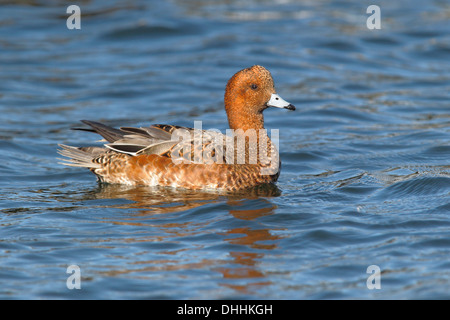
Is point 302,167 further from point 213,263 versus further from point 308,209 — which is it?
point 213,263

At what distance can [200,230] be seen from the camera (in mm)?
6602

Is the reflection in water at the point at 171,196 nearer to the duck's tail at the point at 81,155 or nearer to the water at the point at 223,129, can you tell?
the water at the point at 223,129

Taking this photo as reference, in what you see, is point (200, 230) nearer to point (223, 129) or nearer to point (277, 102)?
point (277, 102)

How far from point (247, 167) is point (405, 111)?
477cm

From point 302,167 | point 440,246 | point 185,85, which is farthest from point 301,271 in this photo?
point 185,85

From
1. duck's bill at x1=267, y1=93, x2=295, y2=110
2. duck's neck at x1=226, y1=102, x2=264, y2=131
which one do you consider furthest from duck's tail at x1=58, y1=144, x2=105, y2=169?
duck's bill at x1=267, y1=93, x2=295, y2=110

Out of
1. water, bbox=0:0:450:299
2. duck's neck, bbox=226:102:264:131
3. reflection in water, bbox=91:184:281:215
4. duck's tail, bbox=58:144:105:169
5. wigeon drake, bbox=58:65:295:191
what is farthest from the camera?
duck's tail, bbox=58:144:105:169

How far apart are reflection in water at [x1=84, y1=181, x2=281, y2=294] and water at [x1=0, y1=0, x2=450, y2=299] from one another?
0.02 m

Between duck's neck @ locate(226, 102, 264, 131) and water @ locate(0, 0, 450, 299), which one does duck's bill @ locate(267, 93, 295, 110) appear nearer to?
duck's neck @ locate(226, 102, 264, 131)

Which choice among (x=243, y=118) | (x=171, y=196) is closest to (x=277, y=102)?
(x=243, y=118)

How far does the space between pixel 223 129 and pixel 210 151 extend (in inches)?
120

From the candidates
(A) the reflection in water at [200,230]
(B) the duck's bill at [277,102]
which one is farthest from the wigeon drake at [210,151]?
(A) the reflection in water at [200,230]

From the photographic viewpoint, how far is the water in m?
5.71

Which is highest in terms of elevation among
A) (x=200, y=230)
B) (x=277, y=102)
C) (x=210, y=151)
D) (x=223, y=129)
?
(x=277, y=102)
